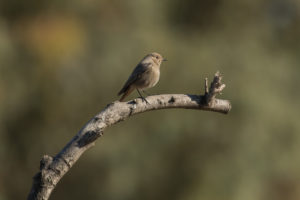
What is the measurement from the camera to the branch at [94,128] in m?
3.27

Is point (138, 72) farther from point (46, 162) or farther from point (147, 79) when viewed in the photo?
point (46, 162)

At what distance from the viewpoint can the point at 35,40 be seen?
1330cm

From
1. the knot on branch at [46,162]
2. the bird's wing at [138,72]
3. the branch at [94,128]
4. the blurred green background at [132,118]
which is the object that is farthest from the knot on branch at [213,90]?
the blurred green background at [132,118]

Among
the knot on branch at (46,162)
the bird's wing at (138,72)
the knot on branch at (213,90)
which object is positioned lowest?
the knot on branch at (46,162)

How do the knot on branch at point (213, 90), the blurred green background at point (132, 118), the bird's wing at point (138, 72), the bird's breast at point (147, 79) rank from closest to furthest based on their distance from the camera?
the knot on branch at point (213, 90), the bird's wing at point (138, 72), the bird's breast at point (147, 79), the blurred green background at point (132, 118)

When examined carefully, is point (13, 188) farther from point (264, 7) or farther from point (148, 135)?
point (264, 7)

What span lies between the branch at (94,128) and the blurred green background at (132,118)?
7.67m

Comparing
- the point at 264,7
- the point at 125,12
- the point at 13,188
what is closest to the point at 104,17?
the point at 125,12

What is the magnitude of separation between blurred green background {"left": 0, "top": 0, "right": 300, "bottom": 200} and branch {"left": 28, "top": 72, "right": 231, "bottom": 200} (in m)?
7.67

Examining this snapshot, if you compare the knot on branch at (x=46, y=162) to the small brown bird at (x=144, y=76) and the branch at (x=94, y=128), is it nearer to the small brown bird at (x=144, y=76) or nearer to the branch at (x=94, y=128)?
the branch at (x=94, y=128)

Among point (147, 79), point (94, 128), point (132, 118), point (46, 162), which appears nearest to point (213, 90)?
point (94, 128)

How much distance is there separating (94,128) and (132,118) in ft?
29.7

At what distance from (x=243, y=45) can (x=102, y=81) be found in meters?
4.06

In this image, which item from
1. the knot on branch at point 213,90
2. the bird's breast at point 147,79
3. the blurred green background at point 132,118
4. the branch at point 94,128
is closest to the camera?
the branch at point 94,128
